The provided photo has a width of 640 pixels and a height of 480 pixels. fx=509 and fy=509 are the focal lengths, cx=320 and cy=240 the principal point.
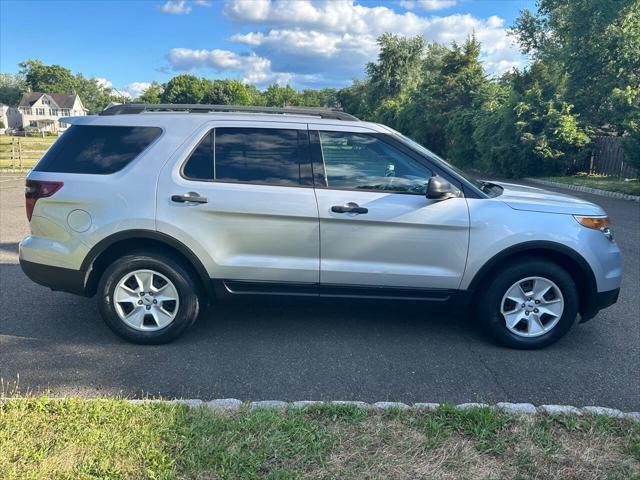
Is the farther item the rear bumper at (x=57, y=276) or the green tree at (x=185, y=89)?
the green tree at (x=185, y=89)

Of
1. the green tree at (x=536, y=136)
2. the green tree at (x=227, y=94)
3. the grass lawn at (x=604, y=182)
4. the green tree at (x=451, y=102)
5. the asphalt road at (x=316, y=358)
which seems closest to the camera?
the asphalt road at (x=316, y=358)

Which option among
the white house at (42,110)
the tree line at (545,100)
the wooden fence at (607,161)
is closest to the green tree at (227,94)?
the white house at (42,110)

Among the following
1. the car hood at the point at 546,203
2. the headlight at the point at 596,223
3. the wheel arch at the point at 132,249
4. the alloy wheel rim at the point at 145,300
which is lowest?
the alloy wheel rim at the point at 145,300

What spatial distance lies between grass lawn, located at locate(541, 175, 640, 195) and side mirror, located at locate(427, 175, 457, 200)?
45.0 ft

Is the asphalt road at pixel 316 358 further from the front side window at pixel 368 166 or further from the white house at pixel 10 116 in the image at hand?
the white house at pixel 10 116

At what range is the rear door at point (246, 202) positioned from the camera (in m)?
4.18

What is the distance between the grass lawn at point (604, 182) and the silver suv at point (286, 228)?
13.3m

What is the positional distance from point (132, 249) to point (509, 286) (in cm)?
322

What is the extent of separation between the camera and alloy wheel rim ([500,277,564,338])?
4324 mm

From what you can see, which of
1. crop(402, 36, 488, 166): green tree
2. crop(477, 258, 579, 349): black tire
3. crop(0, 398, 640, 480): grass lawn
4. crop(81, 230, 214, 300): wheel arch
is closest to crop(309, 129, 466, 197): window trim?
crop(477, 258, 579, 349): black tire

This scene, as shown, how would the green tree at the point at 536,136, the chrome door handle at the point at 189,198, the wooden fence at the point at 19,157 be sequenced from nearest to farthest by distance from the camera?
1. the chrome door handle at the point at 189,198
2. the green tree at the point at 536,136
3. the wooden fence at the point at 19,157

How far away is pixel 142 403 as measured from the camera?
127 inches

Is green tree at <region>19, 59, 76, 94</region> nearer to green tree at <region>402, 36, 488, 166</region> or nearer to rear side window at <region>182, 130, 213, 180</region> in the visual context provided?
green tree at <region>402, 36, 488, 166</region>

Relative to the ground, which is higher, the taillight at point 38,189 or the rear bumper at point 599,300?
the taillight at point 38,189
